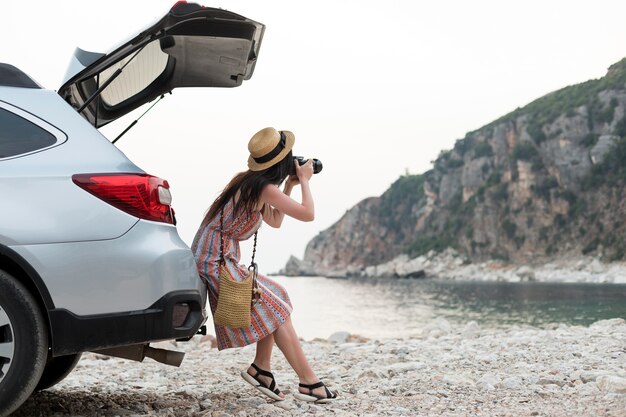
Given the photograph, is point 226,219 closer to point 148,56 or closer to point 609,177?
point 148,56

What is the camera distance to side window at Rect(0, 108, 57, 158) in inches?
151

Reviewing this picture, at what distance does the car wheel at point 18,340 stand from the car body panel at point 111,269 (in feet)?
0.47

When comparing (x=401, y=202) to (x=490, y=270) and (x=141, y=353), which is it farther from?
(x=141, y=353)

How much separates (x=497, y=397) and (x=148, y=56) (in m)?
3.66

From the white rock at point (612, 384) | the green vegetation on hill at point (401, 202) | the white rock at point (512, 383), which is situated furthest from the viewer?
the green vegetation on hill at point (401, 202)

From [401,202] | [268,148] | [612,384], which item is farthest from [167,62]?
[401,202]

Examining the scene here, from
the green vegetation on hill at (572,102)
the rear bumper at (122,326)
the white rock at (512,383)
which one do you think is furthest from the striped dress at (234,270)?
the green vegetation on hill at (572,102)

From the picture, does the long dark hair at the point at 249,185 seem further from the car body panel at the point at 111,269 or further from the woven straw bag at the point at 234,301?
the car body panel at the point at 111,269

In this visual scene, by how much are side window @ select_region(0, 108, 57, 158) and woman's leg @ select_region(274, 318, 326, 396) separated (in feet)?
6.65

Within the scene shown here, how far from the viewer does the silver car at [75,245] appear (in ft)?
12.1

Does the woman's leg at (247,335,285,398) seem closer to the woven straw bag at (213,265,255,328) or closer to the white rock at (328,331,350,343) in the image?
the woven straw bag at (213,265,255,328)

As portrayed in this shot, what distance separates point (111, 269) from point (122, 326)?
1.05ft

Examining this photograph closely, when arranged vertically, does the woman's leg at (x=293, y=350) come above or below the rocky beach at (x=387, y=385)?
above

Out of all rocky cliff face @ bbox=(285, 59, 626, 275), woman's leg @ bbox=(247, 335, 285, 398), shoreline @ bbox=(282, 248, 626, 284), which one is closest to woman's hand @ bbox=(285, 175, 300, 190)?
woman's leg @ bbox=(247, 335, 285, 398)
